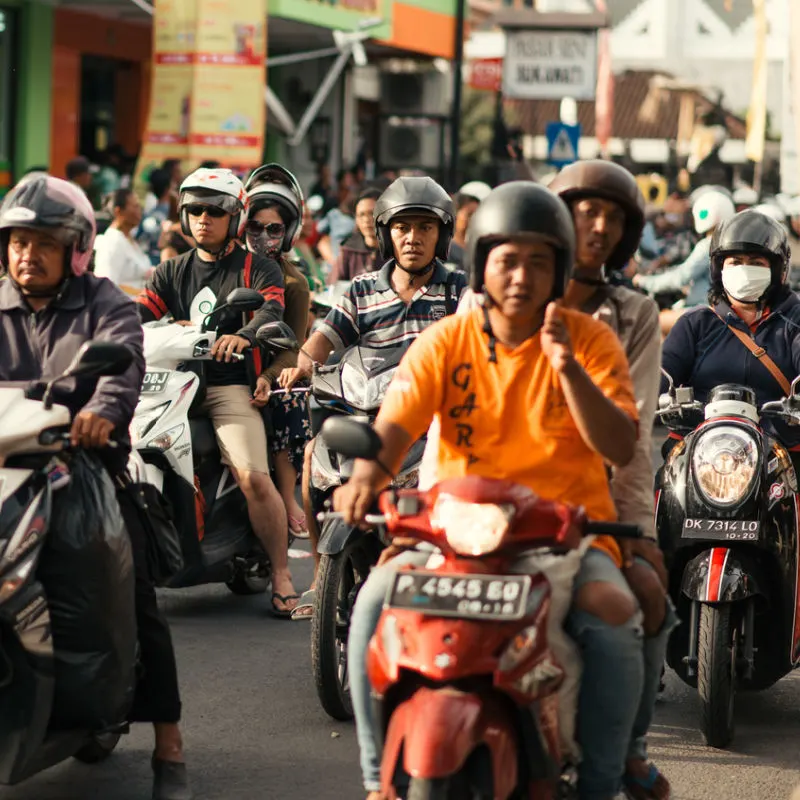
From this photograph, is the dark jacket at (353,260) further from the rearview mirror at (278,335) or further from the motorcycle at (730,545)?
the motorcycle at (730,545)

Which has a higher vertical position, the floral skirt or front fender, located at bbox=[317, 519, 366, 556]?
the floral skirt

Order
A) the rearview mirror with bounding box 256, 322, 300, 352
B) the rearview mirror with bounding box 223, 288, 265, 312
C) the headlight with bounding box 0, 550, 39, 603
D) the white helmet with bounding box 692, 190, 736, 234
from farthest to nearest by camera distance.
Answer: the white helmet with bounding box 692, 190, 736, 234
the rearview mirror with bounding box 256, 322, 300, 352
the rearview mirror with bounding box 223, 288, 265, 312
the headlight with bounding box 0, 550, 39, 603

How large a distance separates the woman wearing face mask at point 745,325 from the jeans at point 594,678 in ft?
8.58

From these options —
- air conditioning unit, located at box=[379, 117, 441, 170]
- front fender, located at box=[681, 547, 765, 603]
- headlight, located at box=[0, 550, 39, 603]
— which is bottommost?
front fender, located at box=[681, 547, 765, 603]

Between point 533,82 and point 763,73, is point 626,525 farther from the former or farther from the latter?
point 763,73

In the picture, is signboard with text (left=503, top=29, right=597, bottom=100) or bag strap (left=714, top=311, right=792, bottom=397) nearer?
bag strap (left=714, top=311, right=792, bottom=397)

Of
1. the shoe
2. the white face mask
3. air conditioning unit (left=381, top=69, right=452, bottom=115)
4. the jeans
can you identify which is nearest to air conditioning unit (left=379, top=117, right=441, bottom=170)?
air conditioning unit (left=381, top=69, right=452, bottom=115)

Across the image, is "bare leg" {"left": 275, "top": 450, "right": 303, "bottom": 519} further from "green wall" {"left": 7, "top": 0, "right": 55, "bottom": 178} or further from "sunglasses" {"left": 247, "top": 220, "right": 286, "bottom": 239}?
"green wall" {"left": 7, "top": 0, "right": 55, "bottom": 178}

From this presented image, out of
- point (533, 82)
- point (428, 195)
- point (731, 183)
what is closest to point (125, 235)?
point (428, 195)

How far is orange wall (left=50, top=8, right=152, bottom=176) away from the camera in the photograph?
862 inches

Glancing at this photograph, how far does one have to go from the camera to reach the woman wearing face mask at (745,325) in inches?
259

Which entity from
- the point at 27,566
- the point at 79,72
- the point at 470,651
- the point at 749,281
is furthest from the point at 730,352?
the point at 79,72

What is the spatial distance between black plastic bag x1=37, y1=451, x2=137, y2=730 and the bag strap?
279cm

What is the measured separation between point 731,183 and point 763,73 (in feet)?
16.7
